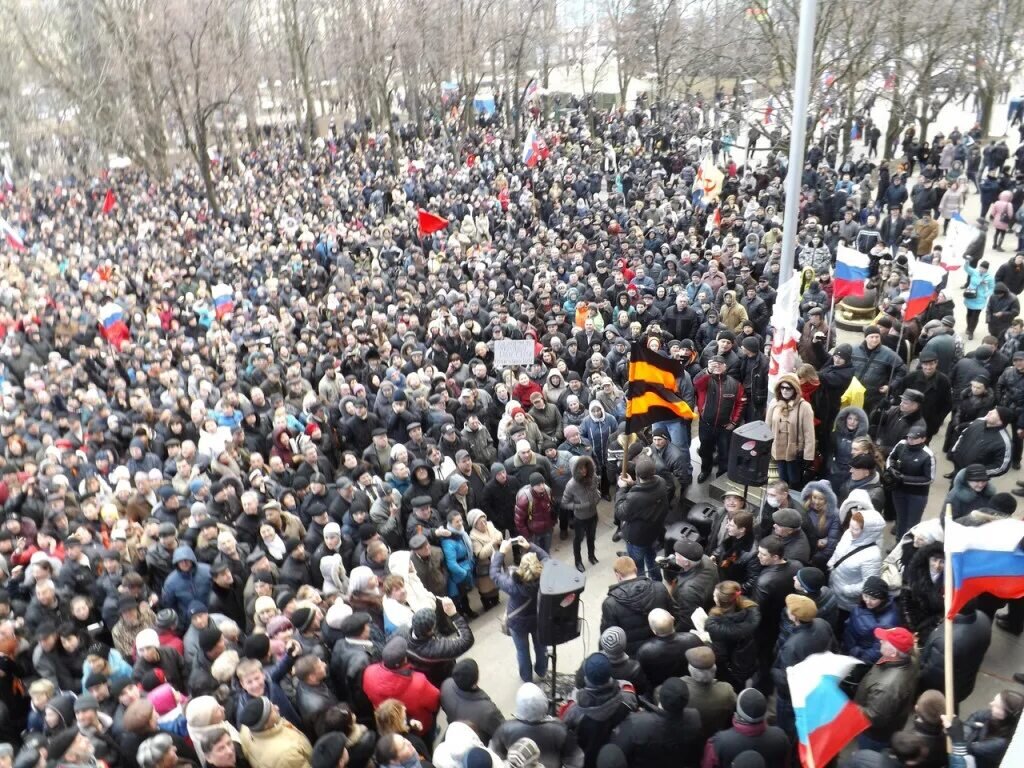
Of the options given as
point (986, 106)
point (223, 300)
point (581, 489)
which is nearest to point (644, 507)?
point (581, 489)

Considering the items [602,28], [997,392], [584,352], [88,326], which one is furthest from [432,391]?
[602,28]

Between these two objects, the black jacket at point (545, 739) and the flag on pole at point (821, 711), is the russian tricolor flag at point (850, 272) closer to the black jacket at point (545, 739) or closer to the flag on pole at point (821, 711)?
the flag on pole at point (821, 711)

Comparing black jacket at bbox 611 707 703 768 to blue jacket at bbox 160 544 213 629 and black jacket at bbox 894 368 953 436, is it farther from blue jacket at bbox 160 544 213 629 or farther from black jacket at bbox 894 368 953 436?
black jacket at bbox 894 368 953 436

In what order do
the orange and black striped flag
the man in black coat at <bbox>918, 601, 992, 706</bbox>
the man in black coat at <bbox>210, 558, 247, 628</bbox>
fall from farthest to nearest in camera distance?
1. the orange and black striped flag
2. the man in black coat at <bbox>210, 558, 247, 628</bbox>
3. the man in black coat at <bbox>918, 601, 992, 706</bbox>

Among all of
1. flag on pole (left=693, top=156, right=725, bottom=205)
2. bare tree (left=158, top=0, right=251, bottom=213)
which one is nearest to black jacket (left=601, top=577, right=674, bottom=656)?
flag on pole (left=693, top=156, right=725, bottom=205)

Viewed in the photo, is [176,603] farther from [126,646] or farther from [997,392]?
[997,392]

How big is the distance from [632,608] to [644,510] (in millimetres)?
1523

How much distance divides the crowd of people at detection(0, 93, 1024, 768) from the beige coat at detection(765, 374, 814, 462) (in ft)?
0.10

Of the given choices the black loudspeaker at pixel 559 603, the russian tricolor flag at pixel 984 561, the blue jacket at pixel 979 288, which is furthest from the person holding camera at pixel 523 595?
the blue jacket at pixel 979 288

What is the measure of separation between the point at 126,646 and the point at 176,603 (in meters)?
0.54

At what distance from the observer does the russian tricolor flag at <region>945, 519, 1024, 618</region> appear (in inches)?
190

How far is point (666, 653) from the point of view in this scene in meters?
5.16

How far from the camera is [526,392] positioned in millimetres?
9859

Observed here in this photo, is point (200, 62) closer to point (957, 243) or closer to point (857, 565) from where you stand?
point (957, 243)
